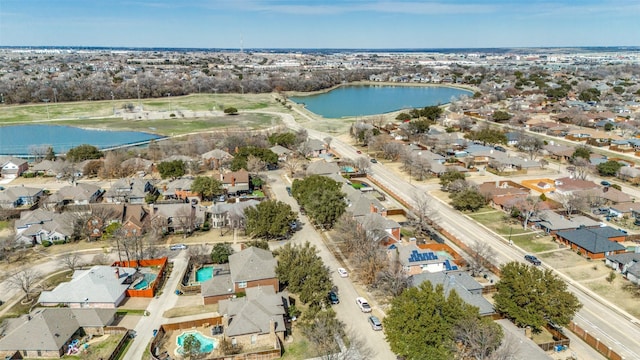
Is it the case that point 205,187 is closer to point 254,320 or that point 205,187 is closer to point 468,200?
point 254,320

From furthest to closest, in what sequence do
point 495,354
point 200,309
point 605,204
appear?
point 605,204 < point 200,309 < point 495,354

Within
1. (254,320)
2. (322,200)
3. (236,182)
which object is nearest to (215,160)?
(236,182)

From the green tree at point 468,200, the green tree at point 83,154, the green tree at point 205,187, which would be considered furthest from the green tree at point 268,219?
the green tree at point 83,154

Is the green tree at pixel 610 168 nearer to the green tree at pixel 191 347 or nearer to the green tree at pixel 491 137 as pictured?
the green tree at pixel 491 137

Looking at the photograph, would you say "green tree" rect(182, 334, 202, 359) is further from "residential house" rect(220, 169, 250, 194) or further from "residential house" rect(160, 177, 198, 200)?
"residential house" rect(220, 169, 250, 194)

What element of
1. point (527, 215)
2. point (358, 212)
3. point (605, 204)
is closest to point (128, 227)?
point (358, 212)

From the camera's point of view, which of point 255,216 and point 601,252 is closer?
point 601,252

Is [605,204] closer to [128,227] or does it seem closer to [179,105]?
[128,227]
